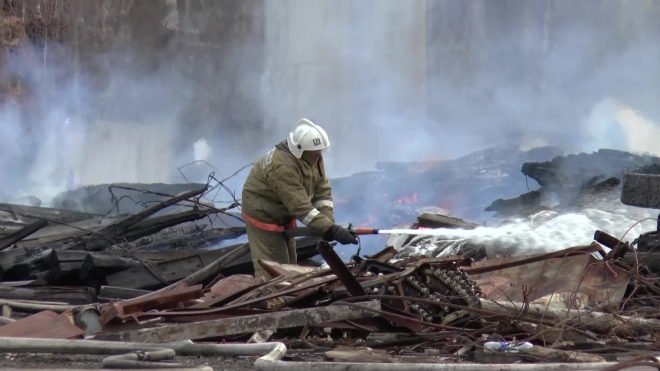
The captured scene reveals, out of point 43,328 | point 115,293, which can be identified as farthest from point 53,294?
point 43,328

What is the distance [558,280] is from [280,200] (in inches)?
110

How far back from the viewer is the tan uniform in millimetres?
6617

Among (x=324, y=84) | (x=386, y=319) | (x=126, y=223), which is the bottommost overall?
(x=126, y=223)

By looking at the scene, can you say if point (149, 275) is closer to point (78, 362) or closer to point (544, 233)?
point (544, 233)

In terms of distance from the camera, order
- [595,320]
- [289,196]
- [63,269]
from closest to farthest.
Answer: [595,320] → [289,196] → [63,269]

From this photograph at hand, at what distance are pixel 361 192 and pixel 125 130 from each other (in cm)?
557

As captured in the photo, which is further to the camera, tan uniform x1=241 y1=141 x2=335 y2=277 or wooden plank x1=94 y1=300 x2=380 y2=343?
tan uniform x1=241 y1=141 x2=335 y2=277

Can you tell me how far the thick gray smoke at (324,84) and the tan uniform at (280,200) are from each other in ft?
23.5

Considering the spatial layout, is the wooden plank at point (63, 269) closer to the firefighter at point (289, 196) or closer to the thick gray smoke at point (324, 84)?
the firefighter at point (289, 196)

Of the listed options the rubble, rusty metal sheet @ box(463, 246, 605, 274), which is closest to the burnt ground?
the rubble

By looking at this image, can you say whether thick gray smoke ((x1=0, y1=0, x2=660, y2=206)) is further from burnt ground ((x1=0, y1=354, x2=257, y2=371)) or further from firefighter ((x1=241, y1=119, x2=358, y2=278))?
burnt ground ((x1=0, y1=354, x2=257, y2=371))

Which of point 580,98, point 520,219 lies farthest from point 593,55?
point 520,219

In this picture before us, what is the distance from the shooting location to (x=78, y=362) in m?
3.61

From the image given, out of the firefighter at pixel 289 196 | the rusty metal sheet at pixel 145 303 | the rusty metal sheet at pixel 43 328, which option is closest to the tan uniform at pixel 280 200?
the firefighter at pixel 289 196
